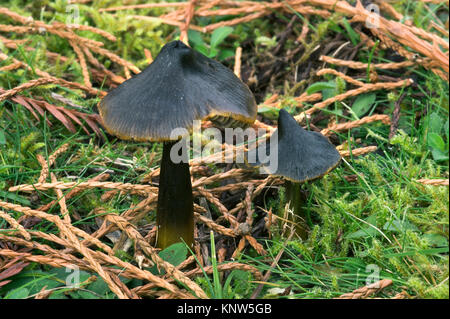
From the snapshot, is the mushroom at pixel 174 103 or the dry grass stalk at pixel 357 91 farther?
the dry grass stalk at pixel 357 91

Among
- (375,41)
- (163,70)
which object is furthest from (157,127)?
(375,41)

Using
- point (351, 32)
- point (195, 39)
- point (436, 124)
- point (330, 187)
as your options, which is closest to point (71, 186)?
point (330, 187)

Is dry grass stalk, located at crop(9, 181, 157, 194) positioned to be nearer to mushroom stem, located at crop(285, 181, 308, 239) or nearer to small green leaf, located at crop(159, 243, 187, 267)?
small green leaf, located at crop(159, 243, 187, 267)

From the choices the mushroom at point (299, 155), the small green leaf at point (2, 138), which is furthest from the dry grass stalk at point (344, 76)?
the small green leaf at point (2, 138)

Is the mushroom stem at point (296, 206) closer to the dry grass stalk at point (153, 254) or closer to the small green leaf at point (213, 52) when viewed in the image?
the dry grass stalk at point (153, 254)

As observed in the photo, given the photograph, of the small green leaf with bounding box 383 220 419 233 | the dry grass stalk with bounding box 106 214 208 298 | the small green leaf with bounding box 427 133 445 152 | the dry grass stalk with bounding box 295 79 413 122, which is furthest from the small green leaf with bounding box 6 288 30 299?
the small green leaf with bounding box 427 133 445 152
